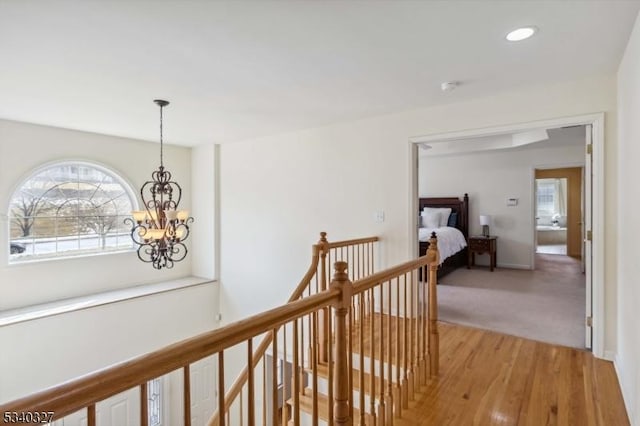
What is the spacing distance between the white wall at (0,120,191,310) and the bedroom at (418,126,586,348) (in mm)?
4526

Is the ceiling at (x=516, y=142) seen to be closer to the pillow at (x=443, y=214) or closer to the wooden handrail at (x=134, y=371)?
the pillow at (x=443, y=214)

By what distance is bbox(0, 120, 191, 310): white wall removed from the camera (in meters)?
4.00

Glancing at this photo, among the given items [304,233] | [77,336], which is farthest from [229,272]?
[77,336]

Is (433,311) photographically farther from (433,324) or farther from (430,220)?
(430,220)

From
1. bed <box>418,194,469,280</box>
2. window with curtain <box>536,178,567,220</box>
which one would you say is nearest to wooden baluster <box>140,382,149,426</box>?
bed <box>418,194,469,280</box>

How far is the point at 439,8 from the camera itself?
1.81 meters

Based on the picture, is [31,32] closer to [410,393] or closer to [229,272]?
[410,393]

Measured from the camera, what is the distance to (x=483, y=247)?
641cm

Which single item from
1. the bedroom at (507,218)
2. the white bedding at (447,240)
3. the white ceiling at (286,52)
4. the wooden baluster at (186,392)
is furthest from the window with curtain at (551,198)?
the wooden baluster at (186,392)

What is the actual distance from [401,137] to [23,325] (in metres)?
4.62

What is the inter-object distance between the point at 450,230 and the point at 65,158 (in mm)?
6024

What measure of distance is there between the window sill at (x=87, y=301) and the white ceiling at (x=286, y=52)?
2.25 m

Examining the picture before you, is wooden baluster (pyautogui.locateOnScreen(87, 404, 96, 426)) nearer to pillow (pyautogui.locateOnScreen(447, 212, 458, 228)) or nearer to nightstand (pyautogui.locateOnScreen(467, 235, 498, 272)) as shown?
nightstand (pyautogui.locateOnScreen(467, 235, 498, 272))

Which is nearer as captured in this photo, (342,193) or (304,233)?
(342,193)
